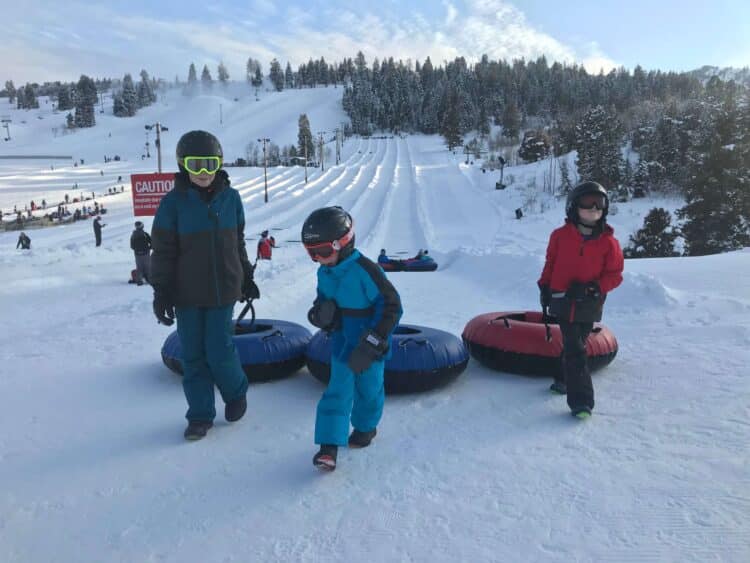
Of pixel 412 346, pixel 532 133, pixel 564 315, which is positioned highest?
pixel 532 133

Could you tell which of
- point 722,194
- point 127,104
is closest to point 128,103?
point 127,104

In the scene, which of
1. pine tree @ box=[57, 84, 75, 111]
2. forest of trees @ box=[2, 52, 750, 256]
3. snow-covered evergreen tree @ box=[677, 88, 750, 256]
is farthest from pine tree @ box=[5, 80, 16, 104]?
snow-covered evergreen tree @ box=[677, 88, 750, 256]

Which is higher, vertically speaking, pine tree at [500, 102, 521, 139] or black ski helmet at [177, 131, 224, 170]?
pine tree at [500, 102, 521, 139]

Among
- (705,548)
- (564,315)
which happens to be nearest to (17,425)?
(564,315)

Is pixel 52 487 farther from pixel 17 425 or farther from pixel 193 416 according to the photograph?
pixel 17 425

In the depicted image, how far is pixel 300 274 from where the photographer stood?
1254 cm

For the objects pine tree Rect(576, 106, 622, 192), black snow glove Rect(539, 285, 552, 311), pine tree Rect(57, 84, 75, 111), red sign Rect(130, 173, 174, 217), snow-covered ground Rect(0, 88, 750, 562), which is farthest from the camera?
pine tree Rect(57, 84, 75, 111)

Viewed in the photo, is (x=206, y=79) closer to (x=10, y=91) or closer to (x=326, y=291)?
(x=10, y=91)

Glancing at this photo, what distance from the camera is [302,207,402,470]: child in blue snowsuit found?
292 centimetres

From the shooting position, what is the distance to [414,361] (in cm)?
409

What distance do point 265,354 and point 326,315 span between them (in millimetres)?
1605

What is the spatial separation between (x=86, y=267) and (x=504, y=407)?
14.7 m

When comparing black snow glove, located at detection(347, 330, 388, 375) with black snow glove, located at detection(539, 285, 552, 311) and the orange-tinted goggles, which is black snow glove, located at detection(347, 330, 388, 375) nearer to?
the orange-tinted goggles

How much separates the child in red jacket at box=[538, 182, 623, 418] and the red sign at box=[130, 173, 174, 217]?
49.5ft
